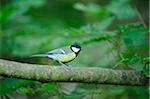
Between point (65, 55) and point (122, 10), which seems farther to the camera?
point (122, 10)

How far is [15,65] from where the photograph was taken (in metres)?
2.96

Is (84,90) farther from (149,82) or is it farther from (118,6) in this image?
(118,6)

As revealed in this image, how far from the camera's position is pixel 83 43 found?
3.67 m

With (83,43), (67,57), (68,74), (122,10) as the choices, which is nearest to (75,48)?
(67,57)

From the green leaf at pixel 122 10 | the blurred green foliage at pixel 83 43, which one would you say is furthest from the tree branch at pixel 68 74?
the green leaf at pixel 122 10

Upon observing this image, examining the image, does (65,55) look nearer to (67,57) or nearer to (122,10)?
(67,57)

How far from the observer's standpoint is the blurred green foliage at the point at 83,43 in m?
3.39

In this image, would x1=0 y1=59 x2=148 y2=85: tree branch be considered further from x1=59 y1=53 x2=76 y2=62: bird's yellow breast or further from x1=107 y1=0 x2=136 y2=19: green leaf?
x1=107 y1=0 x2=136 y2=19: green leaf

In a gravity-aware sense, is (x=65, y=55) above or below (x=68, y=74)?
above

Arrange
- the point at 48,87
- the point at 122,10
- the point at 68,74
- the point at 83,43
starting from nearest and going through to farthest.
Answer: the point at 68,74
the point at 48,87
the point at 83,43
the point at 122,10

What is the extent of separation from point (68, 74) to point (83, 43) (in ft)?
1.98

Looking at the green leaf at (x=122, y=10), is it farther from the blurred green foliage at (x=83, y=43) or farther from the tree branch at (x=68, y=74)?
the tree branch at (x=68, y=74)

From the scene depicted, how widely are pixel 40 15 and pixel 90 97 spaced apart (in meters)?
4.52

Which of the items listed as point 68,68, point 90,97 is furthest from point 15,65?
point 90,97
